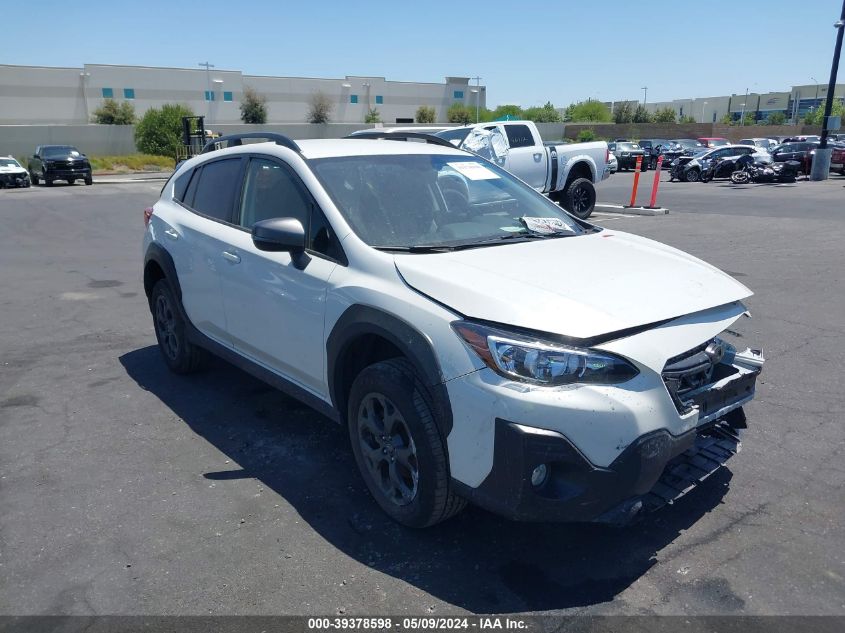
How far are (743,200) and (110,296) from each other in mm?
17120

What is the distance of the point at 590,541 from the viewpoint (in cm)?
330

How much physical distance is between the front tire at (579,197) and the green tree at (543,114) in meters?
78.4

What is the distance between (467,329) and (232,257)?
2.08 meters

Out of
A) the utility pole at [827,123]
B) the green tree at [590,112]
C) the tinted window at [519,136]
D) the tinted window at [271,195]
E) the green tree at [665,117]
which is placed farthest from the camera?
the green tree at [590,112]

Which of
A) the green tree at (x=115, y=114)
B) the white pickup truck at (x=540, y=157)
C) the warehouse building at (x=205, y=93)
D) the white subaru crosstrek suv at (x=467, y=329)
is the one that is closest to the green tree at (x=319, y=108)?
the warehouse building at (x=205, y=93)

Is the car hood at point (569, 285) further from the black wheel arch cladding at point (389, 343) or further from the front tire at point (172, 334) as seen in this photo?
the front tire at point (172, 334)

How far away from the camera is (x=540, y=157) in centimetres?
1482

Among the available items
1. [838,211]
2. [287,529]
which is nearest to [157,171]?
[838,211]

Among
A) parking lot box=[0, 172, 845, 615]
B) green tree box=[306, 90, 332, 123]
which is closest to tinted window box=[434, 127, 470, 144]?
parking lot box=[0, 172, 845, 615]

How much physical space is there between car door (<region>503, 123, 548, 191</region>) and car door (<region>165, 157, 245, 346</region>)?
32.8 feet

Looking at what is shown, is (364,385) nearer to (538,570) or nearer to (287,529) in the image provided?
(287,529)

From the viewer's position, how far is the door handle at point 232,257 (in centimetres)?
437

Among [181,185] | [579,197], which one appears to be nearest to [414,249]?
[181,185]

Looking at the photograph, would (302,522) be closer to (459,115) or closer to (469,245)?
(469,245)
